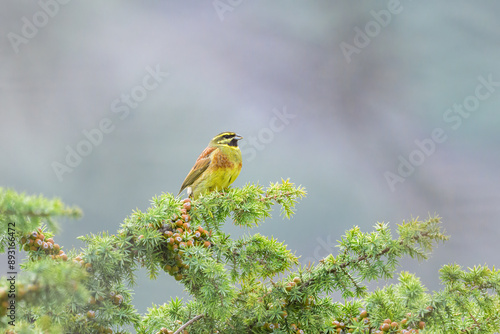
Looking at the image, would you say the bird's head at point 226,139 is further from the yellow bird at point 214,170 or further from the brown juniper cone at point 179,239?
the brown juniper cone at point 179,239

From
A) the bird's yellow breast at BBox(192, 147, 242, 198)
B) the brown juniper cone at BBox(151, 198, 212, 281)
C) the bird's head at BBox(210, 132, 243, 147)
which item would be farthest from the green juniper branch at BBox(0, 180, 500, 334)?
the bird's head at BBox(210, 132, 243, 147)

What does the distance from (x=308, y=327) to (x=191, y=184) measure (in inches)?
50.4

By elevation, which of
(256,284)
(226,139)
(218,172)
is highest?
(226,139)

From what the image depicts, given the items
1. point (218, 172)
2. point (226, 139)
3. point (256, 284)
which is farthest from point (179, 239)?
point (226, 139)

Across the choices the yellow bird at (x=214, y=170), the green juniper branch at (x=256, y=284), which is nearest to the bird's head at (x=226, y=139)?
the yellow bird at (x=214, y=170)

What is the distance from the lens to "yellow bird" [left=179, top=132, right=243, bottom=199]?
7.89 ft

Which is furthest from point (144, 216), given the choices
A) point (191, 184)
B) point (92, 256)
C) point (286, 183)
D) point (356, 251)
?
point (191, 184)

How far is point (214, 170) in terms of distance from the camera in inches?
94.7

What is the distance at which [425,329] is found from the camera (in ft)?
4.02

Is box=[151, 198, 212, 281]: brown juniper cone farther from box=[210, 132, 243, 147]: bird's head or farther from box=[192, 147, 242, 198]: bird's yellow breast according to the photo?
box=[210, 132, 243, 147]: bird's head

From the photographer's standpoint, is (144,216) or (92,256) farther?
(144,216)

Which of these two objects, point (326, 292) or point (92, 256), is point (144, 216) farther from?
point (326, 292)

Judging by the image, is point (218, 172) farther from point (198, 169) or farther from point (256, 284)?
point (256, 284)

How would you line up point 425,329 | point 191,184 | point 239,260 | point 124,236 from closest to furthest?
1. point 425,329
2. point 124,236
3. point 239,260
4. point 191,184
